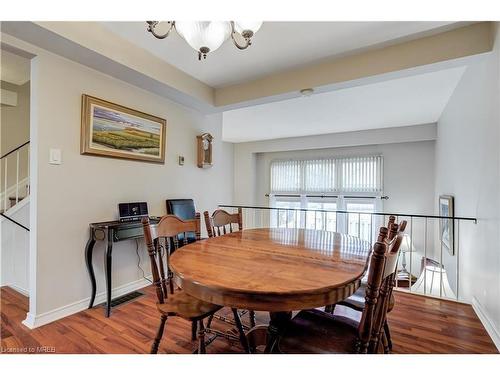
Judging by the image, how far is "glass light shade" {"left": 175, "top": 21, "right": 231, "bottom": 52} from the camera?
1.40 metres

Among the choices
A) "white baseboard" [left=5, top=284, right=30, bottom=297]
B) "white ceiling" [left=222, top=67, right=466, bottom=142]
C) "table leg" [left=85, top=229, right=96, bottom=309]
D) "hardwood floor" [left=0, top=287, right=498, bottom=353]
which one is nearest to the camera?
"hardwood floor" [left=0, top=287, right=498, bottom=353]

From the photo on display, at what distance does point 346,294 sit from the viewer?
1.02m

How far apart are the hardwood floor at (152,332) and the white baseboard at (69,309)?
0.05m

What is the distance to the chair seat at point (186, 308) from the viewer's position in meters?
1.36

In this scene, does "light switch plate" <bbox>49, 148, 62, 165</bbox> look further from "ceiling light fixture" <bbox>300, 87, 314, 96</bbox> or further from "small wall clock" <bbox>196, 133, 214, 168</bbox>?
"ceiling light fixture" <bbox>300, 87, 314, 96</bbox>

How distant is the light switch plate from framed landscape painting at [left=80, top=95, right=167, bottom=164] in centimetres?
18

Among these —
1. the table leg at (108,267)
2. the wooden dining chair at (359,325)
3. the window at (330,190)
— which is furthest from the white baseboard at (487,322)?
the table leg at (108,267)

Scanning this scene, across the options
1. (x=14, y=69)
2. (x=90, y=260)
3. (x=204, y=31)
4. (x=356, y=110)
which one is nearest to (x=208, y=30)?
(x=204, y=31)

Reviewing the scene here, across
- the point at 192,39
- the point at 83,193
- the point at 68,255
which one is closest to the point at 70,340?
the point at 68,255

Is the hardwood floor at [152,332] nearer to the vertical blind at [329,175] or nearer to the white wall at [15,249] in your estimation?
Answer: the white wall at [15,249]

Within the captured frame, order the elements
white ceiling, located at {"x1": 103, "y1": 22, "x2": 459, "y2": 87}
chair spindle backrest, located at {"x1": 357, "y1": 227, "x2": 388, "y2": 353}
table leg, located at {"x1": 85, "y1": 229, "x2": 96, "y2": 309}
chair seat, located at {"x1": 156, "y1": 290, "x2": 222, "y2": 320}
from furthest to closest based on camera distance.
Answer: table leg, located at {"x1": 85, "y1": 229, "x2": 96, "y2": 309}, white ceiling, located at {"x1": 103, "y1": 22, "x2": 459, "y2": 87}, chair seat, located at {"x1": 156, "y1": 290, "x2": 222, "y2": 320}, chair spindle backrest, located at {"x1": 357, "y1": 227, "x2": 388, "y2": 353}

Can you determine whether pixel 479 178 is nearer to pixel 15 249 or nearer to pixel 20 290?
pixel 20 290

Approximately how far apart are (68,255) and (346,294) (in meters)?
2.21

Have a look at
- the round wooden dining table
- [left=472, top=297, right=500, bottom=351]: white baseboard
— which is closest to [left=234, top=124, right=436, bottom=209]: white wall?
[left=472, top=297, right=500, bottom=351]: white baseboard
